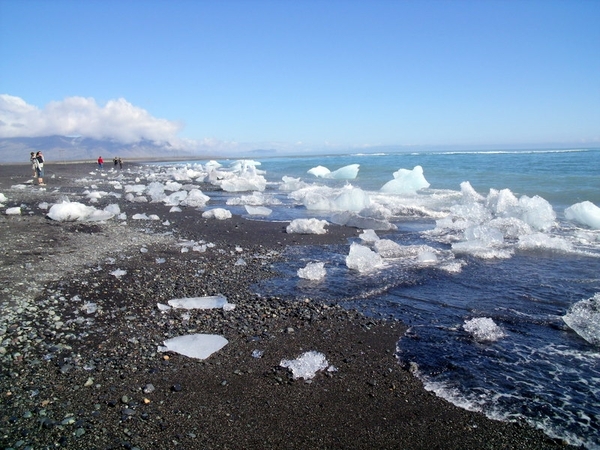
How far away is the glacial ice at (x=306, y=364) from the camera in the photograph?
3348 mm

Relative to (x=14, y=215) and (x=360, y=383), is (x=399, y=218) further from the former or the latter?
(x=14, y=215)

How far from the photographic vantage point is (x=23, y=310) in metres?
4.28

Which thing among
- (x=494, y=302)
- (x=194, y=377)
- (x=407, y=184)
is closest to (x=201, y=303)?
(x=194, y=377)

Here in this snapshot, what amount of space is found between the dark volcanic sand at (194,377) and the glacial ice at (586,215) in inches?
333

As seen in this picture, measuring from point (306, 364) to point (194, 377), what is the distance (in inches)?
38.6

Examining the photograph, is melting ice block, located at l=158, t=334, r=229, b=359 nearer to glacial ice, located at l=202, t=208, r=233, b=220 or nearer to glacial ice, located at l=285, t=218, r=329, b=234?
glacial ice, located at l=285, t=218, r=329, b=234

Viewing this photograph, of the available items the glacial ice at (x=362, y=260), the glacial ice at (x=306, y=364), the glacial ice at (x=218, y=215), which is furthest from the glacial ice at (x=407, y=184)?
the glacial ice at (x=306, y=364)

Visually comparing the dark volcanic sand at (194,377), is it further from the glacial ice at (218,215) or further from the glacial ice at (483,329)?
the glacial ice at (218,215)

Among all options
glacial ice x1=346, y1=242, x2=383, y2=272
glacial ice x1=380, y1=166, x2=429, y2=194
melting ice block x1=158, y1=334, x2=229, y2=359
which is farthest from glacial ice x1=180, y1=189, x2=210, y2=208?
melting ice block x1=158, y1=334, x2=229, y2=359

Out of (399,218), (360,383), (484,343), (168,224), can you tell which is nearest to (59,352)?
(360,383)

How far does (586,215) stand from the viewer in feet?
32.9

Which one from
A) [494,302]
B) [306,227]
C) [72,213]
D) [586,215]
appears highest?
[72,213]

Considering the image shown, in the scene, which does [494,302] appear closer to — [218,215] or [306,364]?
[306,364]

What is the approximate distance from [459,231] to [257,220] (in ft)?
17.5
